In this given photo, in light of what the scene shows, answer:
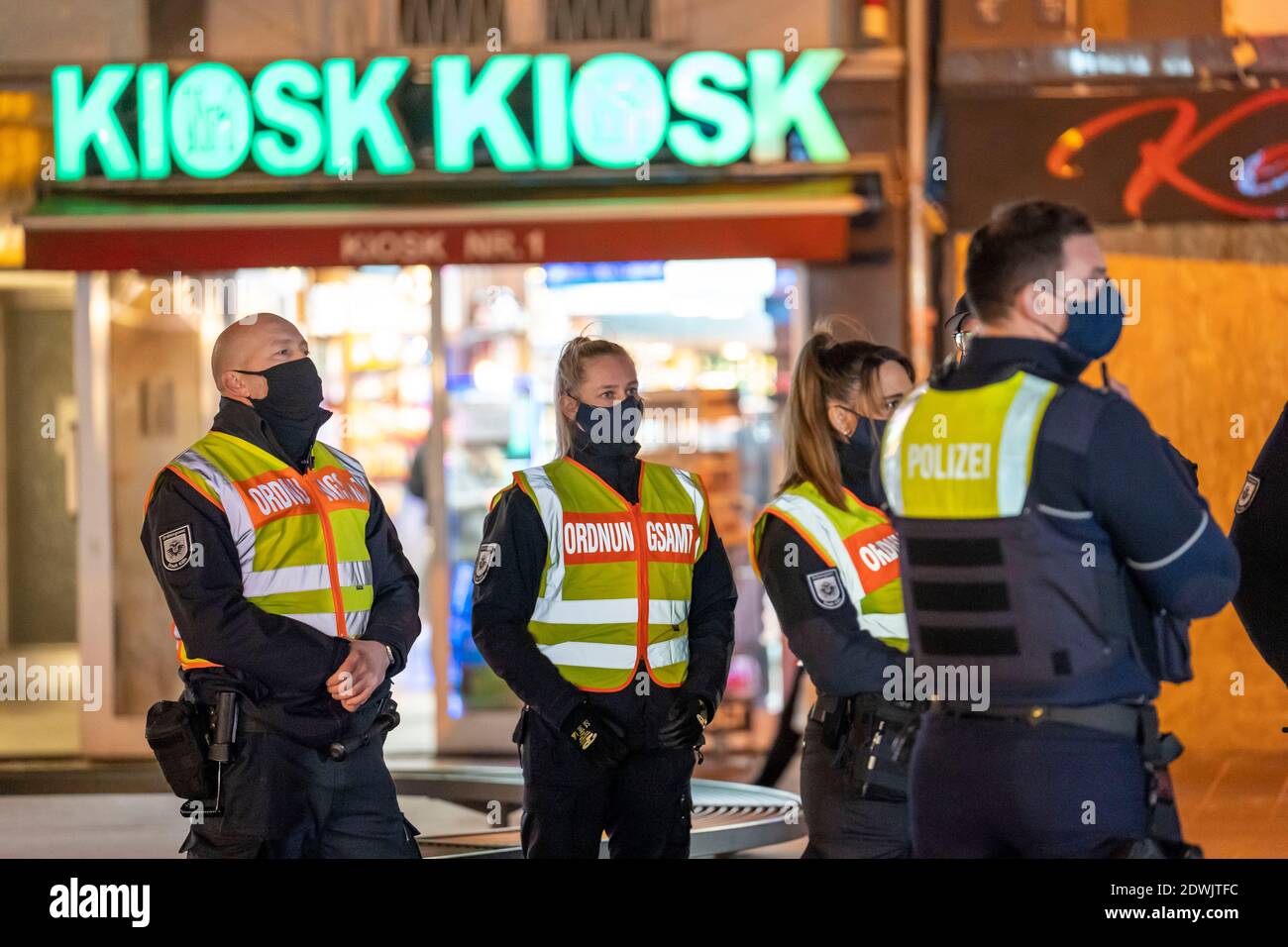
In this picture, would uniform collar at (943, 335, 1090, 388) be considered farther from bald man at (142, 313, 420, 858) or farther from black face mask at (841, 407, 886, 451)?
bald man at (142, 313, 420, 858)

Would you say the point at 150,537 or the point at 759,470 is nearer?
the point at 150,537

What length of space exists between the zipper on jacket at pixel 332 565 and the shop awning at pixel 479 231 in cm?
406

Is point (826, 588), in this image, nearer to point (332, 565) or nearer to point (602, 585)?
point (602, 585)

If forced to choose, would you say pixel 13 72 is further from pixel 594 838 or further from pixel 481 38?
pixel 594 838

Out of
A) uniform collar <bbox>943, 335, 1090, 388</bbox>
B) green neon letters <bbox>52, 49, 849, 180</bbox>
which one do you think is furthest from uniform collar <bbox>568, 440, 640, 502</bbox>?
green neon letters <bbox>52, 49, 849, 180</bbox>

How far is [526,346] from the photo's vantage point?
29.3 ft

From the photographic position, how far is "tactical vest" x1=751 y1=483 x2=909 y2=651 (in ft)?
13.1

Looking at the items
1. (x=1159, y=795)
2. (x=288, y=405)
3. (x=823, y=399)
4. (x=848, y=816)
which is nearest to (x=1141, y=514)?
(x=1159, y=795)

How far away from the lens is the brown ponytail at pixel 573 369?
4.25 m

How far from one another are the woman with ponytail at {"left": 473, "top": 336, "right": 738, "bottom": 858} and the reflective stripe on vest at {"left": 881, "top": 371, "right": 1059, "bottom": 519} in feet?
3.78

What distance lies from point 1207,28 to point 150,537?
667 centimetres

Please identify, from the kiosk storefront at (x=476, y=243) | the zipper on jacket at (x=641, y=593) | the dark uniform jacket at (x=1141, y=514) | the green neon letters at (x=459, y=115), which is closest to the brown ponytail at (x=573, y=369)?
the zipper on jacket at (x=641, y=593)
